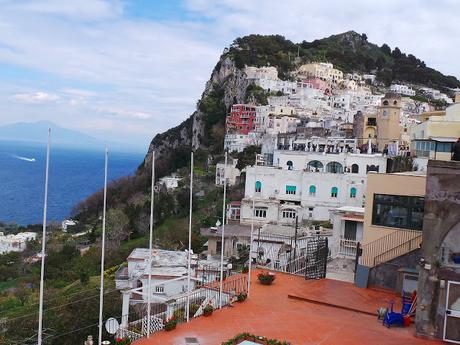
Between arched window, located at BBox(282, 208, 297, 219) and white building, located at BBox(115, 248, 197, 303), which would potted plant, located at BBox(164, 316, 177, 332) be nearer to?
white building, located at BBox(115, 248, 197, 303)

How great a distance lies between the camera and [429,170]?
12.7 meters

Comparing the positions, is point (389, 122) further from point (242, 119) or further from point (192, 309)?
point (192, 309)

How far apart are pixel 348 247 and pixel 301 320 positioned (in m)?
9.09

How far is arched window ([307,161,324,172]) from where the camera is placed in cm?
4751

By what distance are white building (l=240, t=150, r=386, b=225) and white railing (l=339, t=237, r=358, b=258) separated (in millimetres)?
20646

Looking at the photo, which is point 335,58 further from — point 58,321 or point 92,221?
point 58,321

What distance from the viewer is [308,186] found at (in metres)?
45.9

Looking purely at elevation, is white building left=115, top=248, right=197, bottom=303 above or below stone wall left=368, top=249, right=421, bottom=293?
below

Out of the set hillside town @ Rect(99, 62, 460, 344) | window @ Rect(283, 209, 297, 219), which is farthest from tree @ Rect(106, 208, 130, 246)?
window @ Rect(283, 209, 297, 219)

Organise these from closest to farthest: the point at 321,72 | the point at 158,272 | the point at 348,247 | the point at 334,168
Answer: the point at 348,247, the point at 158,272, the point at 334,168, the point at 321,72

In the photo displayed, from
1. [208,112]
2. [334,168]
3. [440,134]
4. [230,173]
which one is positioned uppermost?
[208,112]

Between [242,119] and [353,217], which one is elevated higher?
[242,119]

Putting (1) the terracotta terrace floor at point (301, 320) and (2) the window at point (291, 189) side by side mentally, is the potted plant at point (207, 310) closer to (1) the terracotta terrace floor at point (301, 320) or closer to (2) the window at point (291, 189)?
(1) the terracotta terrace floor at point (301, 320)

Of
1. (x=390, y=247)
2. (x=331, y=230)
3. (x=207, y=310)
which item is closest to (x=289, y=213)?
(x=331, y=230)
